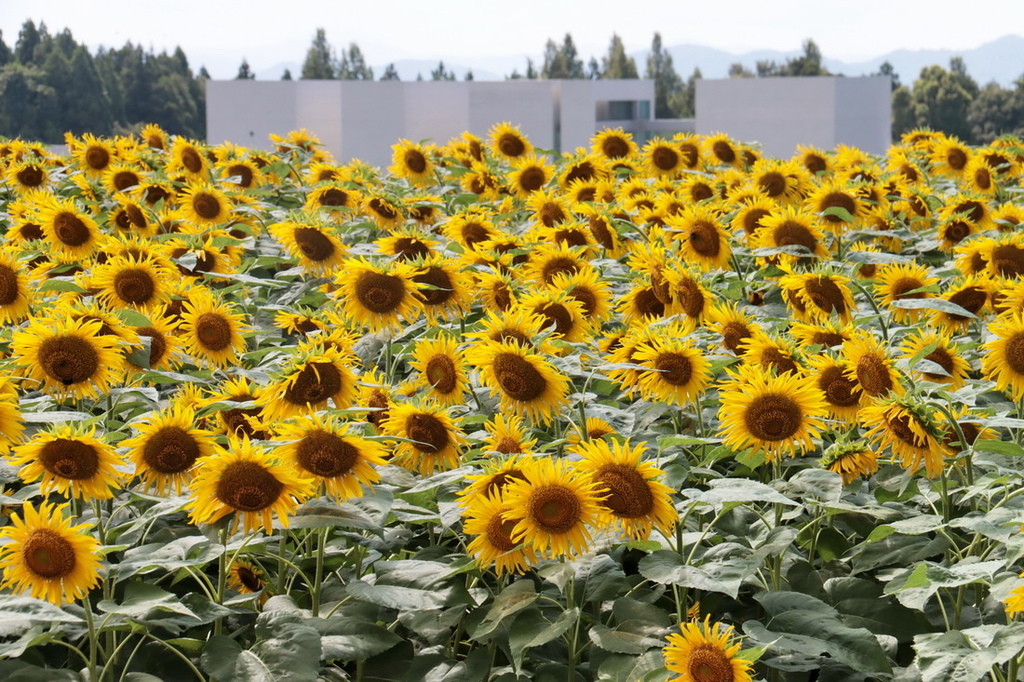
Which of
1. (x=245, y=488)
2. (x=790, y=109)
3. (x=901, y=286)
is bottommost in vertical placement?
A: (x=245, y=488)

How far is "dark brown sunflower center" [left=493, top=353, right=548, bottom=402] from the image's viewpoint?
8.71 feet

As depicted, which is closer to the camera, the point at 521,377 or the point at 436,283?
the point at 521,377

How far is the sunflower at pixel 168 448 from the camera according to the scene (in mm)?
2363

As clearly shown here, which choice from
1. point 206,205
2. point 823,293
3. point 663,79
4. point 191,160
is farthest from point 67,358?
point 663,79

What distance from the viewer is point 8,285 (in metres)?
3.41

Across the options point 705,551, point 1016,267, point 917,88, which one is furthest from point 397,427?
point 917,88

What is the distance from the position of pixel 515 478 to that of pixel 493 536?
113 millimetres

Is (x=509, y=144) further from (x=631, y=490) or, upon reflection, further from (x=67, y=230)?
(x=631, y=490)

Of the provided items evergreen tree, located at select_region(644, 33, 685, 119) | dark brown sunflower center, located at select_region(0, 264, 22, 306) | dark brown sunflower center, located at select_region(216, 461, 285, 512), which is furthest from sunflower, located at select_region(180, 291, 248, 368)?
evergreen tree, located at select_region(644, 33, 685, 119)

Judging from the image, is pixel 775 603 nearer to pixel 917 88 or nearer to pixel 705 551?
pixel 705 551

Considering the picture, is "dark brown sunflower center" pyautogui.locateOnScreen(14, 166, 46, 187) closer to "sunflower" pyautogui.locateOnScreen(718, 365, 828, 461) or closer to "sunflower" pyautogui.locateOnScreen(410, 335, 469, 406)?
"sunflower" pyautogui.locateOnScreen(410, 335, 469, 406)

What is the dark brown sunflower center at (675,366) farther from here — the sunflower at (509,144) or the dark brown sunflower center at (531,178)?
the sunflower at (509,144)

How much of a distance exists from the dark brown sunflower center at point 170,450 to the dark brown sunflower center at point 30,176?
3.98 m

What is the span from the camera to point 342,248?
407 centimetres
